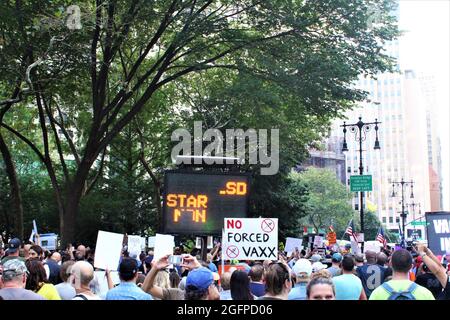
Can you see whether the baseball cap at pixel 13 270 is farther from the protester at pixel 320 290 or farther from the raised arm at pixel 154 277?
the protester at pixel 320 290

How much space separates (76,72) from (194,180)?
250 inches

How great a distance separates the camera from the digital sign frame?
16734 millimetres

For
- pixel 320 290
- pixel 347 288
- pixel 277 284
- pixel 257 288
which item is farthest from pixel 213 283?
pixel 257 288

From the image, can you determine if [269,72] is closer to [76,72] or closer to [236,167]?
[76,72]

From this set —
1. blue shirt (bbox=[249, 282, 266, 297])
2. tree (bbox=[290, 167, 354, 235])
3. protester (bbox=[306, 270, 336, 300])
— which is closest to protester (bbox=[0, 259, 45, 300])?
protester (bbox=[306, 270, 336, 300])

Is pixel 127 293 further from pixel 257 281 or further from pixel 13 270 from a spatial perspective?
pixel 257 281

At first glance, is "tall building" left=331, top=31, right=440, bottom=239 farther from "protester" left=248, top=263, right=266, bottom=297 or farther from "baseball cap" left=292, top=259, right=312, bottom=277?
"baseball cap" left=292, top=259, right=312, bottom=277

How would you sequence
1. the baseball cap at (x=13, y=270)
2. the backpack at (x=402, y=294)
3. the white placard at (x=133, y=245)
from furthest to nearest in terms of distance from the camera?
the white placard at (x=133, y=245)
the baseball cap at (x=13, y=270)
the backpack at (x=402, y=294)

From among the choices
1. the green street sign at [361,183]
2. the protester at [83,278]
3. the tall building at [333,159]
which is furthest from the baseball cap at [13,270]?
the tall building at [333,159]

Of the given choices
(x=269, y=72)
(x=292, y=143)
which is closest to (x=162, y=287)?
(x=269, y=72)

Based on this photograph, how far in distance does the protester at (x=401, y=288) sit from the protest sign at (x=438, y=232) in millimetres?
4729

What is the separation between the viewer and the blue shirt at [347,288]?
280 inches

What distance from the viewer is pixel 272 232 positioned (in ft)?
36.2

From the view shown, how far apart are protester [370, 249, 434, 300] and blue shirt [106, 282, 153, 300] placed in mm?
1983
